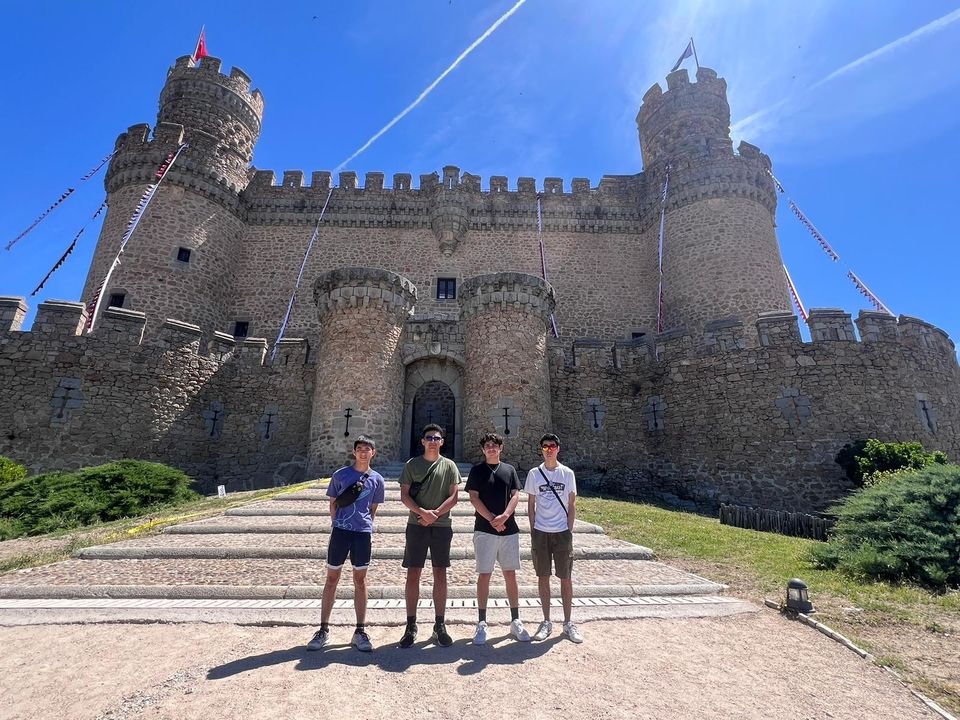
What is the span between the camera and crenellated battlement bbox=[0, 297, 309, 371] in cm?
1330

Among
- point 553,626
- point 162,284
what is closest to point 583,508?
point 553,626

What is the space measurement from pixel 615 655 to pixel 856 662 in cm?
186

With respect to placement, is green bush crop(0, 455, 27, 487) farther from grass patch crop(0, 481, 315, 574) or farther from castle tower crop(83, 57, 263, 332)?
castle tower crop(83, 57, 263, 332)

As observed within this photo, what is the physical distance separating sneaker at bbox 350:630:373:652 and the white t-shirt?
1799 millimetres

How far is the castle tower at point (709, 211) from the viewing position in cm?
1953

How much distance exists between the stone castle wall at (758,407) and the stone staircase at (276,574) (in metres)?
7.25

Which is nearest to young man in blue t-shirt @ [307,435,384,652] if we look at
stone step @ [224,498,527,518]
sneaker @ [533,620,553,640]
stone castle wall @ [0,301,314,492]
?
sneaker @ [533,620,553,640]

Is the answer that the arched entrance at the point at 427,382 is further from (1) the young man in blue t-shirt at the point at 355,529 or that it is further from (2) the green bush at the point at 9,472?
(1) the young man in blue t-shirt at the point at 355,529

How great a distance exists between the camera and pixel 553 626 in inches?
173

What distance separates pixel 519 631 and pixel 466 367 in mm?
10905

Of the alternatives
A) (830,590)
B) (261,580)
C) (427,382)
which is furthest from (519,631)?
(427,382)

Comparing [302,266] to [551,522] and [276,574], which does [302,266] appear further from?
[551,522]

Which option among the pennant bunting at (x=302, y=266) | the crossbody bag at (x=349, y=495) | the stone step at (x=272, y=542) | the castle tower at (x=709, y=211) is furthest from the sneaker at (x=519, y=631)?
Result: the pennant bunting at (x=302, y=266)

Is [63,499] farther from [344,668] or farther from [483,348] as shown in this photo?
[483,348]
